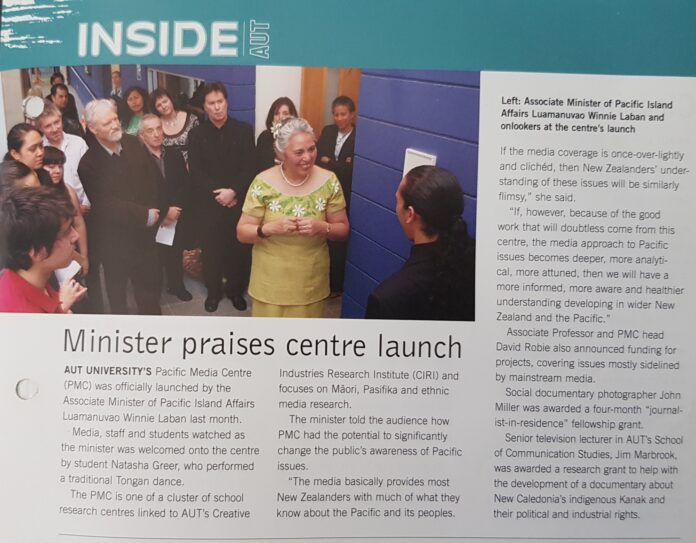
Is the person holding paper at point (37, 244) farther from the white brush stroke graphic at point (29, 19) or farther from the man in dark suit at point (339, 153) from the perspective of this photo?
the man in dark suit at point (339, 153)

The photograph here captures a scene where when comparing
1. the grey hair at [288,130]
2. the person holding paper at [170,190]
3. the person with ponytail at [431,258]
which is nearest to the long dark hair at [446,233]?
the person with ponytail at [431,258]

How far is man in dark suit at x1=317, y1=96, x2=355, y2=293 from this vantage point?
628mm

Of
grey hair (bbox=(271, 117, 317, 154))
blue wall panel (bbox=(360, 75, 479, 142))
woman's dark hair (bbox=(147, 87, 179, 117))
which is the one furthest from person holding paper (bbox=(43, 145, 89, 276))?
blue wall panel (bbox=(360, 75, 479, 142))

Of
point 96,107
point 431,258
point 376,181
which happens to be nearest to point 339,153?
point 376,181

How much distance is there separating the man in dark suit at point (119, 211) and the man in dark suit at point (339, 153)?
0.19 meters

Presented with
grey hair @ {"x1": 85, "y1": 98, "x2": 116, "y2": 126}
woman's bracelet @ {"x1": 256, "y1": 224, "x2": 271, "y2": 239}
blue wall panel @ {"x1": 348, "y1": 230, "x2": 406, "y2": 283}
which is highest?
grey hair @ {"x1": 85, "y1": 98, "x2": 116, "y2": 126}

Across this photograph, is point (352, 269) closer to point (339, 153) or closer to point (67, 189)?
point (339, 153)

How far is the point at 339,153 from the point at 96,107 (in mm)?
263

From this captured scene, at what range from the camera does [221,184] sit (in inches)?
24.9

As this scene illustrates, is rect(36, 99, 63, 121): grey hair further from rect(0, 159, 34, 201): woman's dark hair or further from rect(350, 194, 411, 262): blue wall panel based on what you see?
rect(350, 194, 411, 262): blue wall panel

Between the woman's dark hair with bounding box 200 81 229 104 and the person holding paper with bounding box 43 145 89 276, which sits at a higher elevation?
the woman's dark hair with bounding box 200 81 229 104

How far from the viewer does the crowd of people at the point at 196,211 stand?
2.05 ft

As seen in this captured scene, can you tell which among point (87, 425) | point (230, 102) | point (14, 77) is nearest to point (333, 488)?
point (87, 425)

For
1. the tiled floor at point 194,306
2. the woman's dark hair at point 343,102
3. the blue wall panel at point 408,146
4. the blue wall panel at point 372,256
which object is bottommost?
the tiled floor at point 194,306
